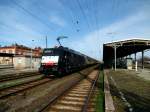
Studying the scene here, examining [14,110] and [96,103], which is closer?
[14,110]

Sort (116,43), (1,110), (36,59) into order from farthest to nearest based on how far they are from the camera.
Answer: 1. (36,59)
2. (116,43)
3. (1,110)

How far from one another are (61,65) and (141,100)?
39.6 ft

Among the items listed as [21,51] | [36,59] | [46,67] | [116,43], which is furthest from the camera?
[21,51]

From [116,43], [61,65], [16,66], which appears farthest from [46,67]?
[16,66]

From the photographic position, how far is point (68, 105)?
8.72m

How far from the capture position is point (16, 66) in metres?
45.8

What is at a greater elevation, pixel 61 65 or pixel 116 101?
pixel 61 65

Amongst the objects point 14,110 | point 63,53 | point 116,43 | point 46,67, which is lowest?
point 14,110

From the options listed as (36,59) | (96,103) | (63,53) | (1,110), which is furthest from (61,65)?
(36,59)

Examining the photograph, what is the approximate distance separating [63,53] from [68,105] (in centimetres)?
1261

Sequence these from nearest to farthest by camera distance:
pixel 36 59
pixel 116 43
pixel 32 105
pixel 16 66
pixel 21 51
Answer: pixel 32 105
pixel 116 43
pixel 16 66
pixel 36 59
pixel 21 51

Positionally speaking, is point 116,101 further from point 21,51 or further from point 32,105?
point 21,51

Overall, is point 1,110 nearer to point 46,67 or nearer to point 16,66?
point 46,67

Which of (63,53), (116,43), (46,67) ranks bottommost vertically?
(46,67)
